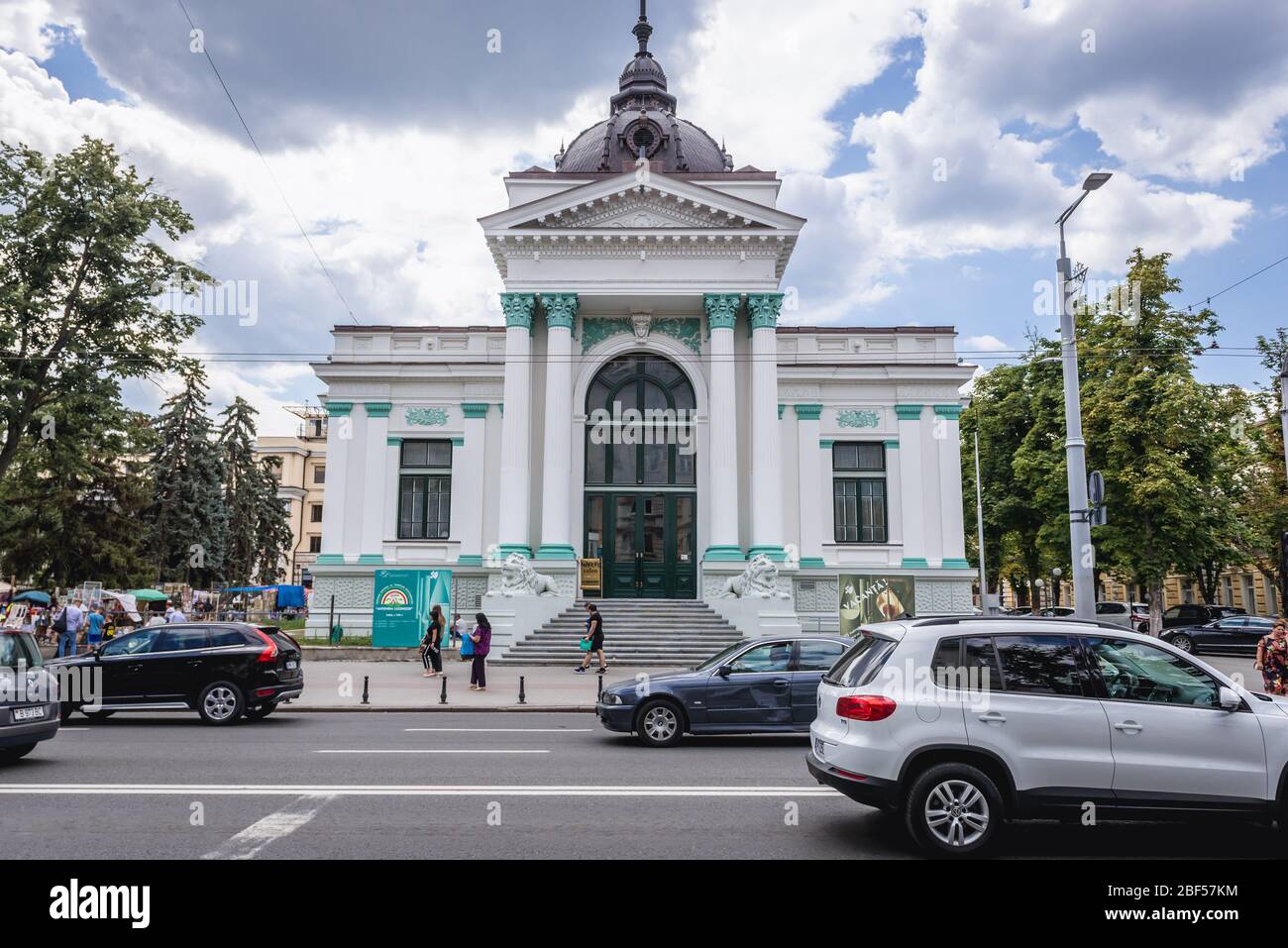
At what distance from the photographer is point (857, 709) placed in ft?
22.3

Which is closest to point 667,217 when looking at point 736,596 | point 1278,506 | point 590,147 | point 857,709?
point 590,147

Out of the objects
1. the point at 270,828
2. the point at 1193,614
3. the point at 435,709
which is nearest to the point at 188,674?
the point at 435,709

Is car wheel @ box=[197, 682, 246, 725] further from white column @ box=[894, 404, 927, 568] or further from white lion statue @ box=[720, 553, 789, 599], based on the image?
white column @ box=[894, 404, 927, 568]

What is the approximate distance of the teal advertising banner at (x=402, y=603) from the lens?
25297 millimetres

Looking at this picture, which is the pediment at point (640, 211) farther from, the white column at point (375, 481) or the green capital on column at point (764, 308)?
the white column at point (375, 481)

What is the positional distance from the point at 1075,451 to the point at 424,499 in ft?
71.0

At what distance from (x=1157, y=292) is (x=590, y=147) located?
74.6ft

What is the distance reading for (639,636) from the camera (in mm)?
25609

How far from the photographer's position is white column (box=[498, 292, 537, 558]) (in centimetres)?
2803

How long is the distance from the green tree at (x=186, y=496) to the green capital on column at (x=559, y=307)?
27.2 metres

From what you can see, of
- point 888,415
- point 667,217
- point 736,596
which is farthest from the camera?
point 888,415

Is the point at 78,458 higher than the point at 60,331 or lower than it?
lower
